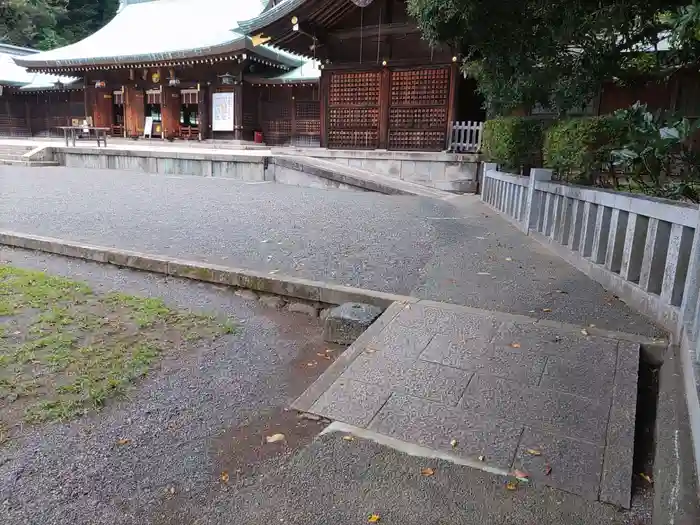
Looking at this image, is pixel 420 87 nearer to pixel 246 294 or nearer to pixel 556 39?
pixel 556 39

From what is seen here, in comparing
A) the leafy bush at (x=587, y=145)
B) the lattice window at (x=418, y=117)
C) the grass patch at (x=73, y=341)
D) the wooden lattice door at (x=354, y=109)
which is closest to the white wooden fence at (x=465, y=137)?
the lattice window at (x=418, y=117)

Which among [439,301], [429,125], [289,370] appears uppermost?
[429,125]

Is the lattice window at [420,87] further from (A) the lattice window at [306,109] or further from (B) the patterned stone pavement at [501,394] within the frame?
(B) the patterned stone pavement at [501,394]

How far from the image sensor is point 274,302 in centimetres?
449

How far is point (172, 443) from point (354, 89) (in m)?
13.3

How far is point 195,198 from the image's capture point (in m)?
9.96

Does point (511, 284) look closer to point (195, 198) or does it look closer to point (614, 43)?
point (614, 43)

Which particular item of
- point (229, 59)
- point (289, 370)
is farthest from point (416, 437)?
point (229, 59)

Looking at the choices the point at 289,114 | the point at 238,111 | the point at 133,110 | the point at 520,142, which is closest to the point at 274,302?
the point at 520,142

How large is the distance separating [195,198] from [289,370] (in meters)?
7.39

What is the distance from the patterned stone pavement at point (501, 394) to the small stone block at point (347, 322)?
17cm

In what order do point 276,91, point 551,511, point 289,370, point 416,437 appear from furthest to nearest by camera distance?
1. point 276,91
2. point 289,370
3. point 416,437
4. point 551,511

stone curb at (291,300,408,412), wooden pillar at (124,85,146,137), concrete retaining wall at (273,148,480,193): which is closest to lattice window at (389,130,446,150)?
concrete retaining wall at (273,148,480,193)

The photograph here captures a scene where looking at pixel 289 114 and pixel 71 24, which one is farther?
pixel 71 24
